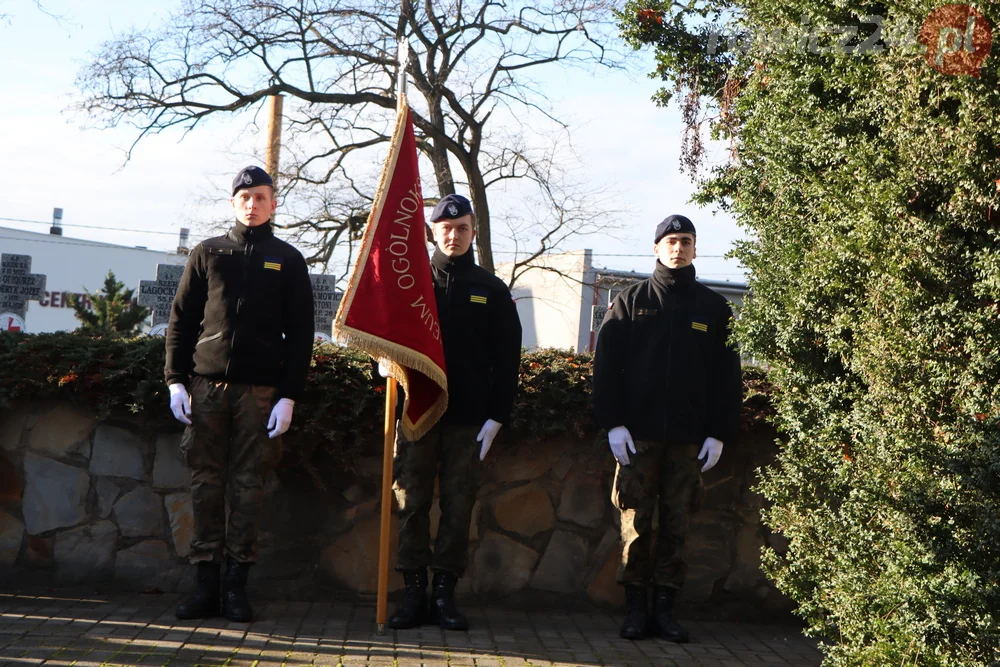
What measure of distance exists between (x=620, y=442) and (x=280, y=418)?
65.1 inches

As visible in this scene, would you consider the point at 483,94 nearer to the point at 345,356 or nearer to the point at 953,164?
the point at 345,356

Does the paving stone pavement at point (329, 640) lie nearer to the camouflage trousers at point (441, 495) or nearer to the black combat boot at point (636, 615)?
the black combat boot at point (636, 615)

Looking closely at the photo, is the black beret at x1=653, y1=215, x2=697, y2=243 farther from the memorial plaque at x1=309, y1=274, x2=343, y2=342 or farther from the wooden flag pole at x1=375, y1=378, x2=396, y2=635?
the memorial plaque at x1=309, y1=274, x2=343, y2=342

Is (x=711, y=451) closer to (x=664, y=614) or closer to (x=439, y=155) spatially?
(x=664, y=614)

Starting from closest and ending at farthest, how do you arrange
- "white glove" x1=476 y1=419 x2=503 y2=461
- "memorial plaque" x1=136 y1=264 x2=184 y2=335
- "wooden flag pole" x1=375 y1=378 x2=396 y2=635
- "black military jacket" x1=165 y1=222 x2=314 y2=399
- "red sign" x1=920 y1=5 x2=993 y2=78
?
"red sign" x1=920 y1=5 x2=993 y2=78, "wooden flag pole" x1=375 y1=378 x2=396 y2=635, "black military jacket" x1=165 y1=222 x2=314 y2=399, "white glove" x1=476 y1=419 x2=503 y2=461, "memorial plaque" x1=136 y1=264 x2=184 y2=335

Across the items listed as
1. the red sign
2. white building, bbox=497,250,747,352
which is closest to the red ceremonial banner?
the red sign

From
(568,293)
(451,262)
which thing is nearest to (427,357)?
(451,262)

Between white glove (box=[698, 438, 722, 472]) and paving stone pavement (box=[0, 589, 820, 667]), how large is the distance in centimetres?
89

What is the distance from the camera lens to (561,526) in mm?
5883

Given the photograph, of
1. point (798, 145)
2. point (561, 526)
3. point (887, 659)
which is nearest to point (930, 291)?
point (798, 145)

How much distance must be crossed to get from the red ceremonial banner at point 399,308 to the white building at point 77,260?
40143 millimetres

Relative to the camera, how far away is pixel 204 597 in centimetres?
505

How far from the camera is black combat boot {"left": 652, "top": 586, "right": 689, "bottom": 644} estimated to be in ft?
17.0

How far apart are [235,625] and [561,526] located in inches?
73.5
